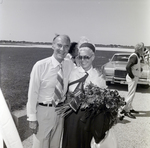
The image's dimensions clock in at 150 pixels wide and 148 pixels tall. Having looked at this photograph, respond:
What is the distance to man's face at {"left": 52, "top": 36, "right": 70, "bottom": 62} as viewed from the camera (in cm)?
133

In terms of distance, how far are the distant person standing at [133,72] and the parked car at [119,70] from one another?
1.1 inches

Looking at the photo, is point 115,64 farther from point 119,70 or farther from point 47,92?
point 47,92

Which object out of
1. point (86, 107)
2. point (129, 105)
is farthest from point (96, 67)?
point (129, 105)

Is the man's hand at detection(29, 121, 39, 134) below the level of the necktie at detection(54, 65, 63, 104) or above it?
below

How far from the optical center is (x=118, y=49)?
142 centimetres

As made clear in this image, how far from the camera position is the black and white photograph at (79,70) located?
133cm

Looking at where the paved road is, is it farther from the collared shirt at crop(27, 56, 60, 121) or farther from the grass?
the collared shirt at crop(27, 56, 60, 121)

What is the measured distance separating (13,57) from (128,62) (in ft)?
2.85

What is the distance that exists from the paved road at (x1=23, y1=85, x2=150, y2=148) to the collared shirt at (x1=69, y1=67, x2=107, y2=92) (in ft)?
0.54

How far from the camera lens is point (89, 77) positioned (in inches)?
52.7

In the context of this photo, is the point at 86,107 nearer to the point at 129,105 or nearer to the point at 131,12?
the point at 129,105

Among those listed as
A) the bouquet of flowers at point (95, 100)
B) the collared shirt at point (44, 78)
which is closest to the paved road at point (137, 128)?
the bouquet of flowers at point (95, 100)

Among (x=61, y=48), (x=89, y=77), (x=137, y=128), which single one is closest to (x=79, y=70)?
(x=89, y=77)

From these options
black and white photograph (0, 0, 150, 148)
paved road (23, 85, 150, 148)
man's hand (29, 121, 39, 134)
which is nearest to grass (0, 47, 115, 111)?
black and white photograph (0, 0, 150, 148)
